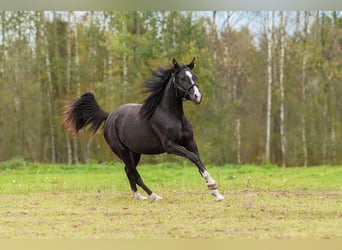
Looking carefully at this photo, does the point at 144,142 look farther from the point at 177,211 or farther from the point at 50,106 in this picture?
the point at 50,106

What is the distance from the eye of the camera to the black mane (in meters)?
8.65

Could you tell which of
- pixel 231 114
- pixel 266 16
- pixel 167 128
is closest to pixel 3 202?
pixel 167 128

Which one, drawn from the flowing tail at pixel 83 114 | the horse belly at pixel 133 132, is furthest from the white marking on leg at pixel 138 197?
the flowing tail at pixel 83 114

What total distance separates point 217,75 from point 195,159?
12.8m

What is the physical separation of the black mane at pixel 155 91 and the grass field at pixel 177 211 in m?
1.33

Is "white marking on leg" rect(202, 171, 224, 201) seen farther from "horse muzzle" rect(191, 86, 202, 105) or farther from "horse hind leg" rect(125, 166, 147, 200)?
"horse hind leg" rect(125, 166, 147, 200)

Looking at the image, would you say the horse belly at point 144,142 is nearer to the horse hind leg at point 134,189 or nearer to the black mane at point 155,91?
the black mane at point 155,91

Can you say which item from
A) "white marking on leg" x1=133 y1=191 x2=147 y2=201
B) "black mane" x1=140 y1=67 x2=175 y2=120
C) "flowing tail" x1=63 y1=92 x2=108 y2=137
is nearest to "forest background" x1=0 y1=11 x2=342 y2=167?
"flowing tail" x1=63 y1=92 x2=108 y2=137

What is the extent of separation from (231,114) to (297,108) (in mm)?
2875

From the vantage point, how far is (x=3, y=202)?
29.5 feet

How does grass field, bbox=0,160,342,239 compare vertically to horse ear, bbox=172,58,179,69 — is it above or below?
below

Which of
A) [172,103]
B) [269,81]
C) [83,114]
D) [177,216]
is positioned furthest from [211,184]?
[269,81]

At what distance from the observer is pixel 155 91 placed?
28.4ft

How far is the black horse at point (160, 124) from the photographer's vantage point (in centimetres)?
818
